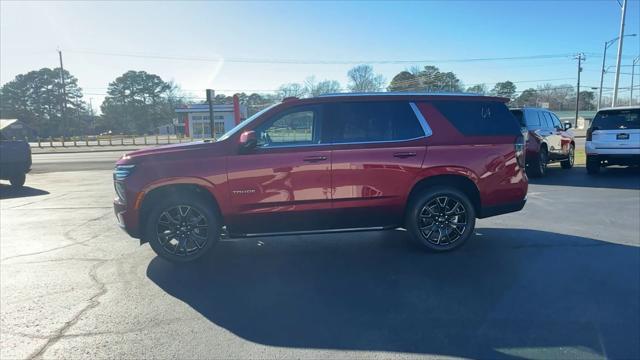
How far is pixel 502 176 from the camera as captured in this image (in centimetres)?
496

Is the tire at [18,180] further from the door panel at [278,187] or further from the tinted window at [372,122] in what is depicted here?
the tinted window at [372,122]

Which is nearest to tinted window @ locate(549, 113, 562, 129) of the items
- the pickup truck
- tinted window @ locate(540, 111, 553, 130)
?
tinted window @ locate(540, 111, 553, 130)

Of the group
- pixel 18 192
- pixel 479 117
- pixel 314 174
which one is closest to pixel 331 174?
pixel 314 174

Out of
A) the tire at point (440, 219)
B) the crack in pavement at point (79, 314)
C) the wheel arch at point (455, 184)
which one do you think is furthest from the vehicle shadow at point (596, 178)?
the crack in pavement at point (79, 314)

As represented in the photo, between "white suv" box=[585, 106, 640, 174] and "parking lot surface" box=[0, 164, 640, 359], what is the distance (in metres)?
5.17

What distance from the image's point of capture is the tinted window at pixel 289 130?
4.58 metres

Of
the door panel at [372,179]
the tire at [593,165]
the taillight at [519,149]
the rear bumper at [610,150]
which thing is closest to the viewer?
the door panel at [372,179]

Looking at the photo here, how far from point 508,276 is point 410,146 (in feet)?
6.03

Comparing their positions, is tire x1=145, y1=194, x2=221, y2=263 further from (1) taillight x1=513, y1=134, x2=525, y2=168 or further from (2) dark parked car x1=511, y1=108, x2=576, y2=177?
(2) dark parked car x1=511, y1=108, x2=576, y2=177

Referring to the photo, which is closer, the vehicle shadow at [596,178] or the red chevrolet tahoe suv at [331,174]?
the red chevrolet tahoe suv at [331,174]

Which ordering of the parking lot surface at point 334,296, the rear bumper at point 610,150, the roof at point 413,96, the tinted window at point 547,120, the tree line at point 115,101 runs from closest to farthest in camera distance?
the parking lot surface at point 334,296
the roof at point 413,96
the rear bumper at point 610,150
the tinted window at point 547,120
the tree line at point 115,101

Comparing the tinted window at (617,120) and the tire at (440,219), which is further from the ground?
the tinted window at (617,120)

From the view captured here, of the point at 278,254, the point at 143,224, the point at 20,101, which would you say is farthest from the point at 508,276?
the point at 20,101

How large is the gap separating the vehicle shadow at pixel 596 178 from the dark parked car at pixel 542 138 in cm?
44
